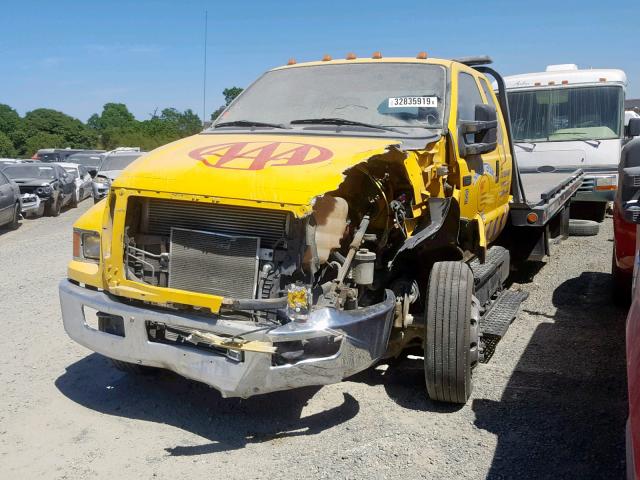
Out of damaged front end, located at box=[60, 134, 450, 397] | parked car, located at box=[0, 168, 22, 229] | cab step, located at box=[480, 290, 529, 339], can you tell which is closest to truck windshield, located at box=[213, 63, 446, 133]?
damaged front end, located at box=[60, 134, 450, 397]

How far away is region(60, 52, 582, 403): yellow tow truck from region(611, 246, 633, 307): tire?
2007 millimetres

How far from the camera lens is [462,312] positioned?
4.36m

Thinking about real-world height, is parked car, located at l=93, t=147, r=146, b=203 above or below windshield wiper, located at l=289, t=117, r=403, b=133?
below

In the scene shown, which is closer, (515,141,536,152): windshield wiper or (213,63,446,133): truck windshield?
(213,63,446,133): truck windshield

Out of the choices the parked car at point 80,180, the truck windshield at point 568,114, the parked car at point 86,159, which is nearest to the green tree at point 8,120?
the parked car at point 86,159

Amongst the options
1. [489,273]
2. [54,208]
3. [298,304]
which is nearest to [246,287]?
[298,304]

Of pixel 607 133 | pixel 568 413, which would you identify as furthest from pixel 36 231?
pixel 568 413

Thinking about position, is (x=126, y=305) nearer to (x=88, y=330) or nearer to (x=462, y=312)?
(x=88, y=330)

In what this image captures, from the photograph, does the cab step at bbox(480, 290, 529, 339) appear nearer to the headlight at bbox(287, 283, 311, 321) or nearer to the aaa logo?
the headlight at bbox(287, 283, 311, 321)

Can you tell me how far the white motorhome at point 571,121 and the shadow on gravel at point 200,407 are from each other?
7705mm

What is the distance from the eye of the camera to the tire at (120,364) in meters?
4.27

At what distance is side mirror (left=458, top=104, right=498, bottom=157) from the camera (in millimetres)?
4988

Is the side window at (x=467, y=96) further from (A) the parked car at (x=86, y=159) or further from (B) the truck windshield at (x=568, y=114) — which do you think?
(A) the parked car at (x=86, y=159)

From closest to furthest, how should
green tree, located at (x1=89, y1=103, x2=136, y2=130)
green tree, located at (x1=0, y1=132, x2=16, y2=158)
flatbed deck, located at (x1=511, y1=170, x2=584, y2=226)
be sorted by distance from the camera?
1. flatbed deck, located at (x1=511, y1=170, x2=584, y2=226)
2. green tree, located at (x1=0, y1=132, x2=16, y2=158)
3. green tree, located at (x1=89, y1=103, x2=136, y2=130)
